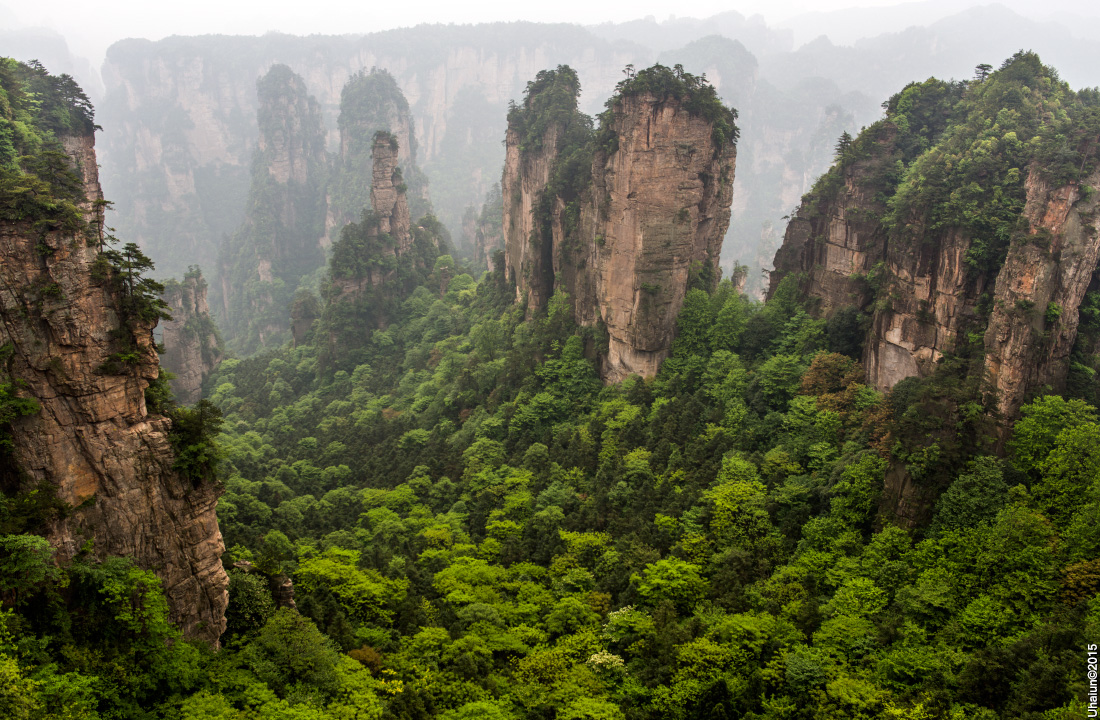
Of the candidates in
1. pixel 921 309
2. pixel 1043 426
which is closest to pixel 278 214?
pixel 921 309

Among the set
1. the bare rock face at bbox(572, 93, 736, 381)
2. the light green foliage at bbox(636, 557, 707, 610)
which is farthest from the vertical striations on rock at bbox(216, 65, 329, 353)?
the light green foliage at bbox(636, 557, 707, 610)

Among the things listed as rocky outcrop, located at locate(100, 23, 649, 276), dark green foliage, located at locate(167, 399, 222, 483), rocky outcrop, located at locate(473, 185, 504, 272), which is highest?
rocky outcrop, located at locate(100, 23, 649, 276)

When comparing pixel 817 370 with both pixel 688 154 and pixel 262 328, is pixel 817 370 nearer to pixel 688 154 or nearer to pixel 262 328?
pixel 688 154

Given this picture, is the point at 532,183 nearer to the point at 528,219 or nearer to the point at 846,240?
the point at 528,219

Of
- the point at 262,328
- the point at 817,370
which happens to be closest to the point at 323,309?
the point at 262,328

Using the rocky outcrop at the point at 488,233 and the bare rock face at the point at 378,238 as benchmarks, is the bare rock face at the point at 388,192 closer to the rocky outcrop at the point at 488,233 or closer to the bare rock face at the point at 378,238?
the bare rock face at the point at 378,238

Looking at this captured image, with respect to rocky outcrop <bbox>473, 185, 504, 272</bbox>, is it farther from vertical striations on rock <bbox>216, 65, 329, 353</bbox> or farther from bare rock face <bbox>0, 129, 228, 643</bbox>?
bare rock face <bbox>0, 129, 228, 643</bbox>
